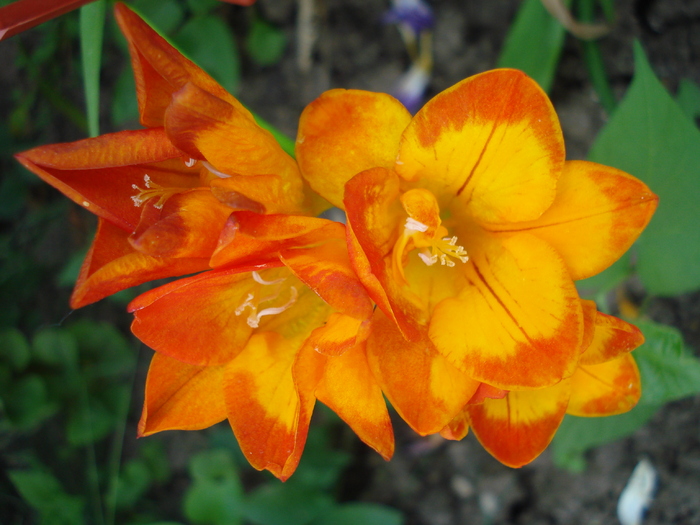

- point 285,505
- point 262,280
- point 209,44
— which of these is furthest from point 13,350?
point 262,280

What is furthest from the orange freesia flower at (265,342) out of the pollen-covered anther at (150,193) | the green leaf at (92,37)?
the green leaf at (92,37)

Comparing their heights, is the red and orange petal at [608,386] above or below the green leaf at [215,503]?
above

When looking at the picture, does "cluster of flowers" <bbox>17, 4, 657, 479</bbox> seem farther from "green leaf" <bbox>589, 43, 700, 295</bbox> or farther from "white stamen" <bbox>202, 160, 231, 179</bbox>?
"green leaf" <bbox>589, 43, 700, 295</bbox>

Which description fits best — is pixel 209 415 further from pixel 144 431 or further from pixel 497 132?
pixel 497 132

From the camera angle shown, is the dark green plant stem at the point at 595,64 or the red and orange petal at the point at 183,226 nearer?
the red and orange petal at the point at 183,226

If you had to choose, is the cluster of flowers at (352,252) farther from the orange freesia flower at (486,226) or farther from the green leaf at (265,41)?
the green leaf at (265,41)

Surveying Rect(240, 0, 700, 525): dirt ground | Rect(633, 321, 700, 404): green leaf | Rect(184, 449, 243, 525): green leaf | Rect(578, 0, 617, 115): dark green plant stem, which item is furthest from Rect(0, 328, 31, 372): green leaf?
Rect(578, 0, 617, 115): dark green plant stem
